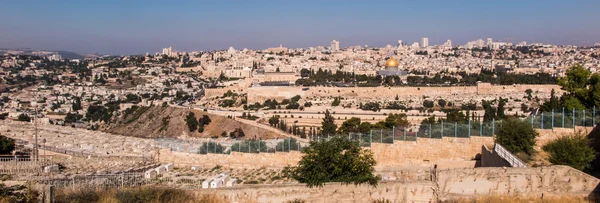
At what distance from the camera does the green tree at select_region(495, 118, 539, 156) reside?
10938 millimetres

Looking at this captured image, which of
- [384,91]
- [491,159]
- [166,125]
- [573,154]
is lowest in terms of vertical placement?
[166,125]

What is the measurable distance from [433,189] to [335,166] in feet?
5.41

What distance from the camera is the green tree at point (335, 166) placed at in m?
8.29

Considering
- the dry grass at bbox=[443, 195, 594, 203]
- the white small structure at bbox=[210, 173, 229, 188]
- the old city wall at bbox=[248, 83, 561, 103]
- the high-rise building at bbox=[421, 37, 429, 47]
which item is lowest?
the white small structure at bbox=[210, 173, 229, 188]

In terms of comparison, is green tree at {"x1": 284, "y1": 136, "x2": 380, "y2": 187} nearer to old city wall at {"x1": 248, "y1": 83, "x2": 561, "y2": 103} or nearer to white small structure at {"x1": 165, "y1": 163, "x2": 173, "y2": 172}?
white small structure at {"x1": 165, "y1": 163, "x2": 173, "y2": 172}

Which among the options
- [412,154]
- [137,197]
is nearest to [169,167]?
[412,154]

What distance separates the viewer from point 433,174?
8172 mm

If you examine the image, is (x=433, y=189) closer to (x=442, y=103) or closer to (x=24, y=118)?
(x=442, y=103)

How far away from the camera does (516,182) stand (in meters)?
7.99

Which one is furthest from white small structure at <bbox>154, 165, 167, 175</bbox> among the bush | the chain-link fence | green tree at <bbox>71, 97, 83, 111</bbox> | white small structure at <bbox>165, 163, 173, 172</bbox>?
green tree at <bbox>71, 97, 83, 111</bbox>

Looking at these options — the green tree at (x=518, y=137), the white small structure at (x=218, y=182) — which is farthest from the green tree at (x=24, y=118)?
the green tree at (x=518, y=137)

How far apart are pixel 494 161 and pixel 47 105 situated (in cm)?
4970

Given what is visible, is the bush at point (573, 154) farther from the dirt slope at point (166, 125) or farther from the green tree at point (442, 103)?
the green tree at point (442, 103)

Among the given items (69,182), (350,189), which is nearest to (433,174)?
(350,189)
